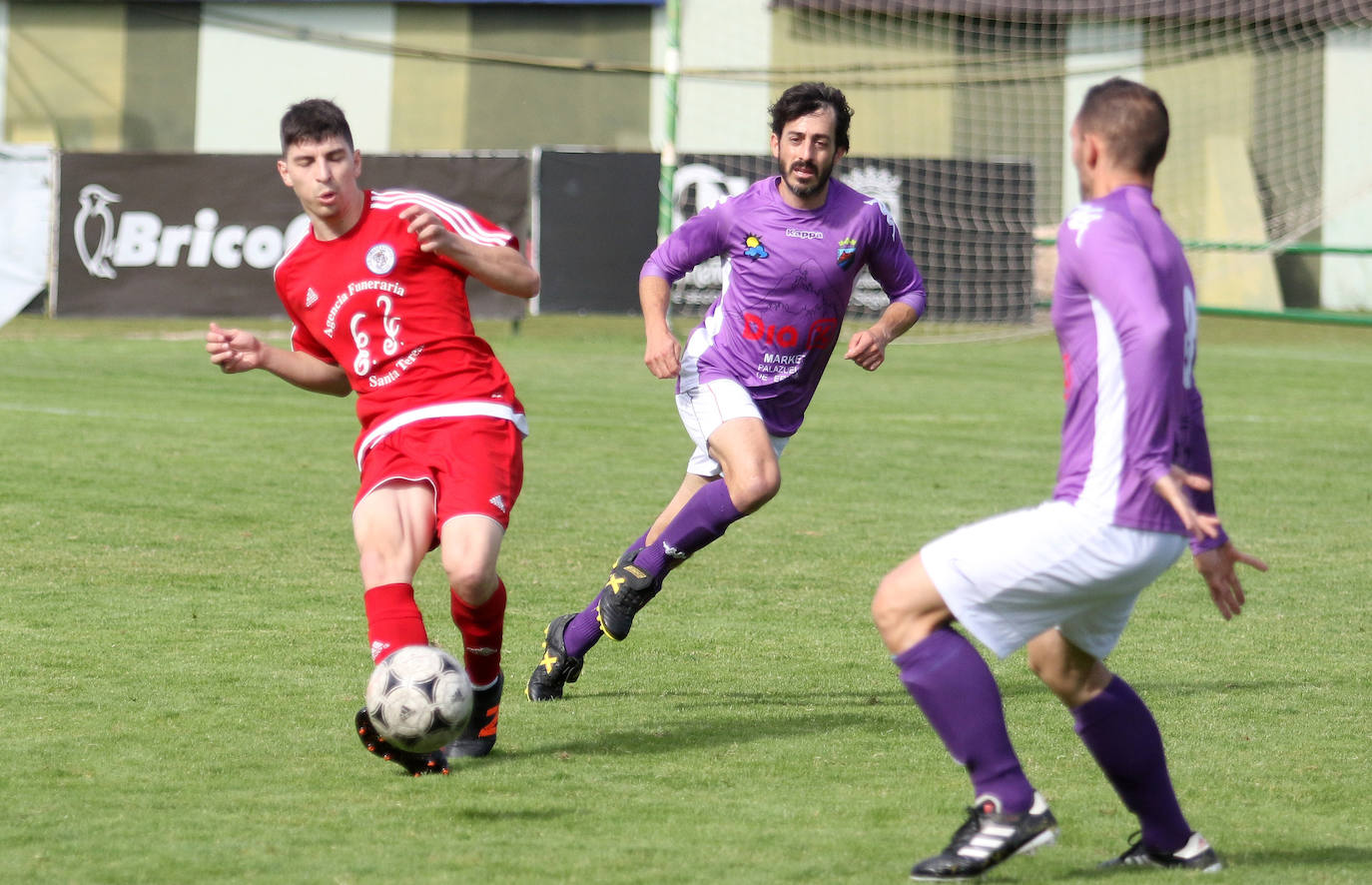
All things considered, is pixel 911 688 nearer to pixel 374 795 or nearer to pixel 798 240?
pixel 374 795

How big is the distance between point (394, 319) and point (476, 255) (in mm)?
329

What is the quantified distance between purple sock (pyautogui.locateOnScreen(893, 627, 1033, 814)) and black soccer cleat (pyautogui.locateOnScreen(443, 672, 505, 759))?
1509 mm

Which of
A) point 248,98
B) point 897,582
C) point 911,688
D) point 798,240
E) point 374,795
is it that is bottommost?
point 374,795

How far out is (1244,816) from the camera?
4.20 m

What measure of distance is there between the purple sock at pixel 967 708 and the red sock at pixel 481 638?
147 cm

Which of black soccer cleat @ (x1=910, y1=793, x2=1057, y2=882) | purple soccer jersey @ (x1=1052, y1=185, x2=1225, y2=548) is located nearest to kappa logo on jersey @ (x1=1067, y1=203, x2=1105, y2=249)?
purple soccer jersey @ (x1=1052, y1=185, x2=1225, y2=548)

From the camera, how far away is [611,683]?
5.66m

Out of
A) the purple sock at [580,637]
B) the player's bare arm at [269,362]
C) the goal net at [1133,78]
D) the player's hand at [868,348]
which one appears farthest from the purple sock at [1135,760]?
the goal net at [1133,78]

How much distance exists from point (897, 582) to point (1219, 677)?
8.45 feet

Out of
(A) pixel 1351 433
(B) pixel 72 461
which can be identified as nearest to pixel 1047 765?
(B) pixel 72 461

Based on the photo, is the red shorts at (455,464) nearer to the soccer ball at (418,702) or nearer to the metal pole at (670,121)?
the soccer ball at (418,702)

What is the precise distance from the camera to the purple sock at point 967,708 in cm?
360

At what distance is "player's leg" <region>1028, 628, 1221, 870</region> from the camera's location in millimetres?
3693

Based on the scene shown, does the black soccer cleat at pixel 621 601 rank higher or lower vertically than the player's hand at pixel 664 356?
lower
